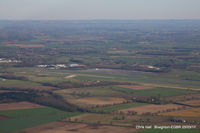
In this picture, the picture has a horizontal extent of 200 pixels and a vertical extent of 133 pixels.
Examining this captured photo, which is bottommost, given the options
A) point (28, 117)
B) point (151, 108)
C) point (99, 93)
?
point (28, 117)

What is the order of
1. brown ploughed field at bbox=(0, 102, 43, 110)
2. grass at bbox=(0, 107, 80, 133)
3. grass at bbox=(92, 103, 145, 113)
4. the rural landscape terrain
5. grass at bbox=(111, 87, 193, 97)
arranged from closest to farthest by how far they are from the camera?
grass at bbox=(0, 107, 80, 133) < the rural landscape terrain < grass at bbox=(92, 103, 145, 113) < brown ploughed field at bbox=(0, 102, 43, 110) < grass at bbox=(111, 87, 193, 97)

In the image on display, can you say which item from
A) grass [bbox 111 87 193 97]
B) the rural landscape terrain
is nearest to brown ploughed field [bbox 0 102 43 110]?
the rural landscape terrain

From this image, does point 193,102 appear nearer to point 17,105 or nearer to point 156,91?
point 156,91

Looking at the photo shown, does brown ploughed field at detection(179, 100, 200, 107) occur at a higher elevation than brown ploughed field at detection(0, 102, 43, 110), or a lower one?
lower

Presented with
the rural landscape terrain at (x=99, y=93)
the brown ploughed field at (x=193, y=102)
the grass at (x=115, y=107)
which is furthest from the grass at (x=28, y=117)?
the brown ploughed field at (x=193, y=102)

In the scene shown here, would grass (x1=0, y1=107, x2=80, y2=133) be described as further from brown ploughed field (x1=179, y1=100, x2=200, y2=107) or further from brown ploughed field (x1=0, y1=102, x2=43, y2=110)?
brown ploughed field (x1=179, y1=100, x2=200, y2=107)

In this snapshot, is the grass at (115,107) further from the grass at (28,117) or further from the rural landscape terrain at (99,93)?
the grass at (28,117)

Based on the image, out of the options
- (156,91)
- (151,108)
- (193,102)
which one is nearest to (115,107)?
(151,108)

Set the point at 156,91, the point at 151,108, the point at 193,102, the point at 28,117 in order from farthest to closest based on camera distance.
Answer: the point at 156,91
the point at 193,102
the point at 151,108
the point at 28,117
